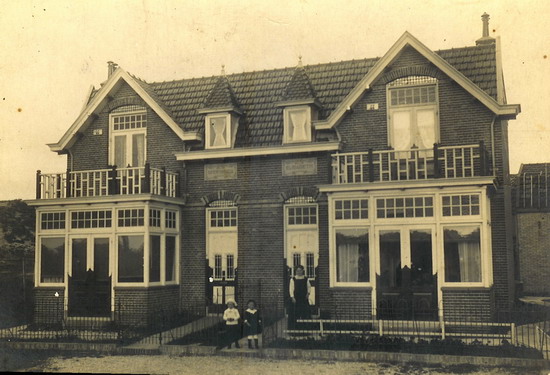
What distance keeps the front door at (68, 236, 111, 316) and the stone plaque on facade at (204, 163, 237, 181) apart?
4.25 m

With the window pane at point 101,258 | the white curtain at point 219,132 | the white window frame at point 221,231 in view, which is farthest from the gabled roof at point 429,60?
the window pane at point 101,258

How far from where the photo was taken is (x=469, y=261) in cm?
1672

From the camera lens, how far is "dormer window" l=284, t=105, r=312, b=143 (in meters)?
20.5

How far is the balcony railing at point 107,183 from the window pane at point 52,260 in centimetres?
161

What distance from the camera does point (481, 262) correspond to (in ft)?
54.2

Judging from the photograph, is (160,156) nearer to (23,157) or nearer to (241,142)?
(241,142)

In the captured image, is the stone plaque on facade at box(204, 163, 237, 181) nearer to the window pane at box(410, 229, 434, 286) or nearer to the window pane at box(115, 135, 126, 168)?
the window pane at box(115, 135, 126, 168)

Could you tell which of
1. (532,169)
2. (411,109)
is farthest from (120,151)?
(532,169)

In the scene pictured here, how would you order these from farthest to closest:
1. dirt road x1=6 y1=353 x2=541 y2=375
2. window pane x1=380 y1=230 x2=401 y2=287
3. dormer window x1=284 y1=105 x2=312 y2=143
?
dormer window x1=284 y1=105 x2=312 y2=143
window pane x1=380 y1=230 x2=401 y2=287
dirt road x1=6 y1=353 x2=541 y2=375

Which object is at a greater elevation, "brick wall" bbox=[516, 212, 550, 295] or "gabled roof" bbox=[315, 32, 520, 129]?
"gabled roof" bbox=[315, 32, 520, 129]

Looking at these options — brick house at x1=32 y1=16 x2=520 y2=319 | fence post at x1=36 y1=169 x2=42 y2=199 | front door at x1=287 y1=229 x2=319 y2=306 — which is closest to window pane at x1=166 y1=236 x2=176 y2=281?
brick house at x1=32 y1=16 x2=520 y2=319

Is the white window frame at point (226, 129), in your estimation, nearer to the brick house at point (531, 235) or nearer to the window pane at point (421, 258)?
the window pane at point (421, 258)

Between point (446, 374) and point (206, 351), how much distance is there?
19.2ft

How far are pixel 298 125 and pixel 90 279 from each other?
867cm
